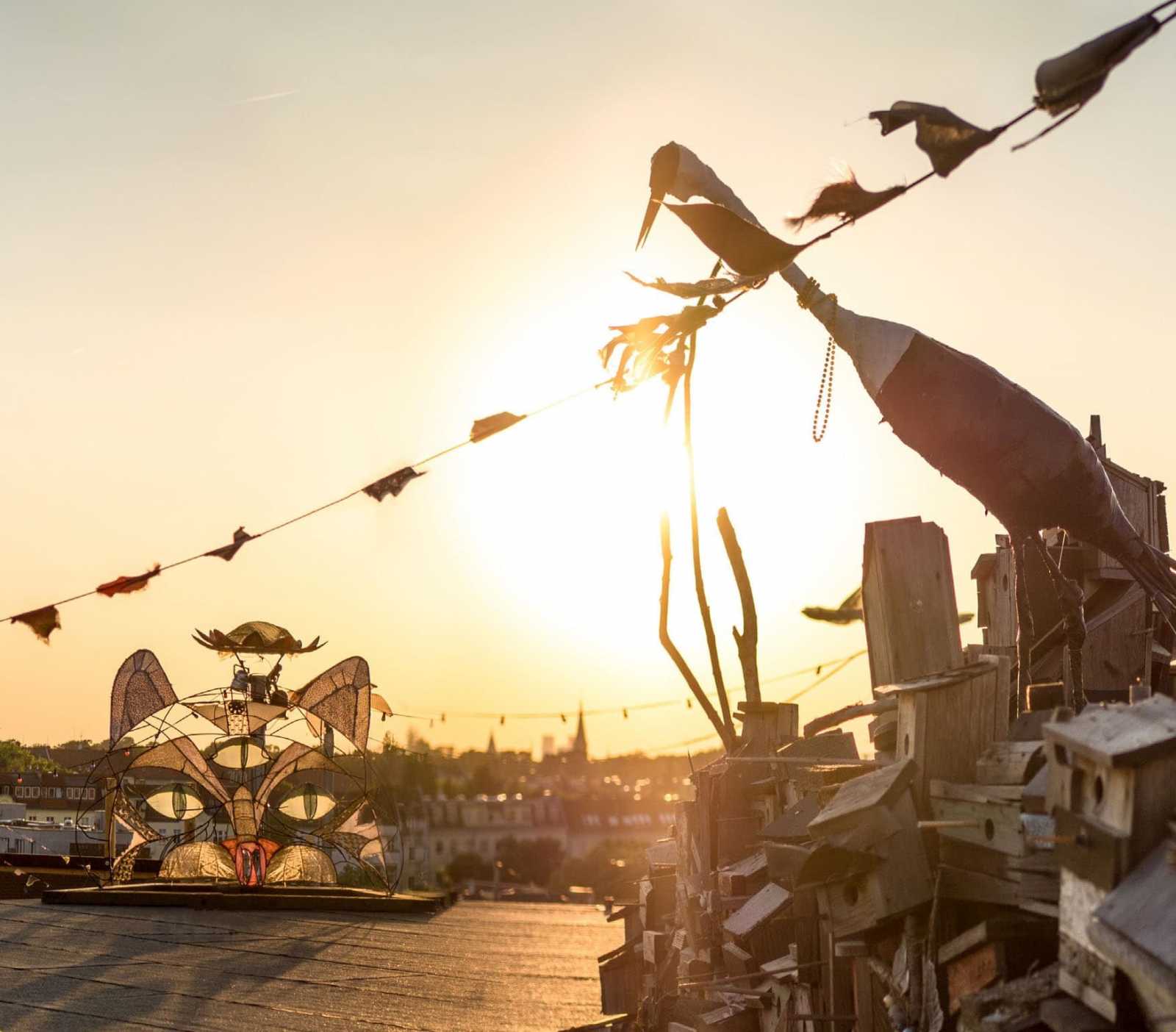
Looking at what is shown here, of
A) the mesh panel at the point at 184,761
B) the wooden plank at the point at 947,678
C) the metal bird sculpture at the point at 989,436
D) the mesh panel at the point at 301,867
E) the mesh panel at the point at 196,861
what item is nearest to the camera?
the wooden plank at the point at 947,678

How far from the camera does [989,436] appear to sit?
7492mm

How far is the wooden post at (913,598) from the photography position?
6176 millimetres

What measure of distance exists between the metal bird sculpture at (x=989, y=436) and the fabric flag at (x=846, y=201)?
1.47ft

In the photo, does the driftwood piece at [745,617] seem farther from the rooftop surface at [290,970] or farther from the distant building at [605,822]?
the distant building at [605,822]

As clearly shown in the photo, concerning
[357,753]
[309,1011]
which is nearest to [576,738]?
[357,753]

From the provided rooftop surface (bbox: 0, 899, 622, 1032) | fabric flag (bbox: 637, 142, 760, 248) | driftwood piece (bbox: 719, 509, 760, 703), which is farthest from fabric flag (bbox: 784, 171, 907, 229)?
rooftop surface (bbox: 0, 899, 622, 1032)

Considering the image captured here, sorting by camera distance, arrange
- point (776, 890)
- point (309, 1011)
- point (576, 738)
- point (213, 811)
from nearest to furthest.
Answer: point (776, 890) < point (309, 1011) < point (213, 811) < point (576, 738)

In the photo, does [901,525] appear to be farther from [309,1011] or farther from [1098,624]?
[309,1011]

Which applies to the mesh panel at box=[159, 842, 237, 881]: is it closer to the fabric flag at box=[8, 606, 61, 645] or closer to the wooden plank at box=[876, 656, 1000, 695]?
the fabric flag at box=[8, 606, 61, 645]

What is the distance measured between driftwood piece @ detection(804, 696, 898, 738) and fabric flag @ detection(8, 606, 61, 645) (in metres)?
11.1

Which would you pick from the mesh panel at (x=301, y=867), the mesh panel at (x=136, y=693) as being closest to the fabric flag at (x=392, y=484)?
the mesh panel at (x=301, y=867)

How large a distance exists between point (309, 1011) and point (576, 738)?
18674 centimetres

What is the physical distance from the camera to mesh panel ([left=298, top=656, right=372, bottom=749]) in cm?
2512

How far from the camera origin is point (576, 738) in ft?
643
